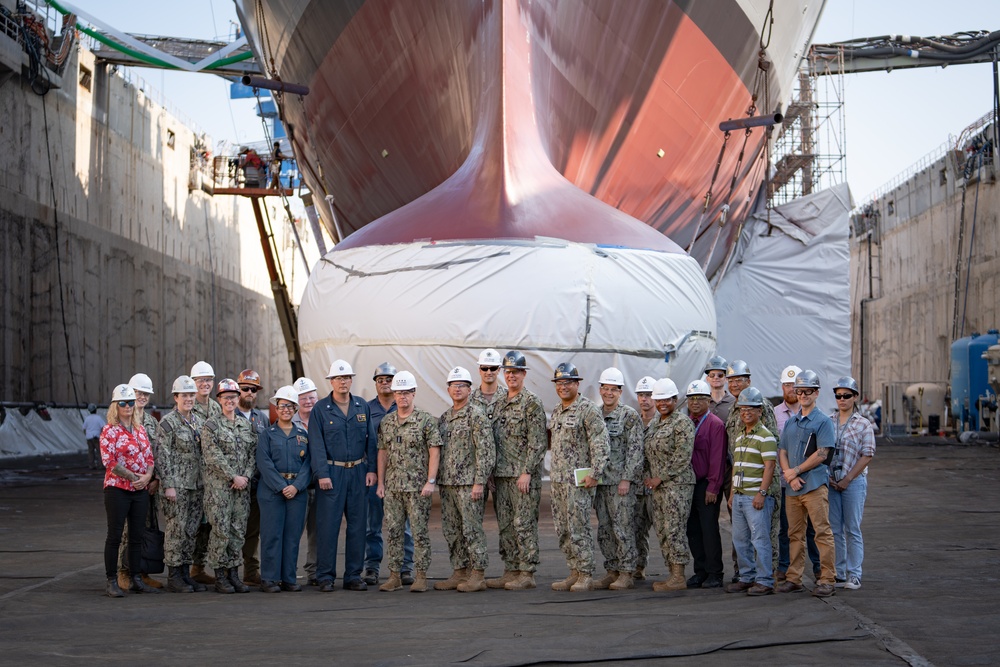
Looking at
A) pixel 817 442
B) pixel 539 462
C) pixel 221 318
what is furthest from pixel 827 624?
pixel 221 318

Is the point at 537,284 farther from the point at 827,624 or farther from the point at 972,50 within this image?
the point at 972,50

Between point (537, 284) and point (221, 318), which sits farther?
point (221, 318)

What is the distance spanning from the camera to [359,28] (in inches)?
561

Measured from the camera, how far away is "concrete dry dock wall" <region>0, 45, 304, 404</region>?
2569 cm

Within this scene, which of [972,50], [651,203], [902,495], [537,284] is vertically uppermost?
[972,50]

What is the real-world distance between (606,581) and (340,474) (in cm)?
192

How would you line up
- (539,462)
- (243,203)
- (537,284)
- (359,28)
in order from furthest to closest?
(243,203)
(359,28)
(537,284)
(539,462)

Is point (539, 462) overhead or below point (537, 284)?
below

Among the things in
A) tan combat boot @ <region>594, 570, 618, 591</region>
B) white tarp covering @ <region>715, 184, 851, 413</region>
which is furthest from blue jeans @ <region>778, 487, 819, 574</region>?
white tarp covering @ <region>715, 184, 851, 413</region>

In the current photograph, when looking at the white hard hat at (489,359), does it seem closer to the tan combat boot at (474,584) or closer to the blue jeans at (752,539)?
the tan combat boot at (474,584)

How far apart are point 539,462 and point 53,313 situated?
2237cm

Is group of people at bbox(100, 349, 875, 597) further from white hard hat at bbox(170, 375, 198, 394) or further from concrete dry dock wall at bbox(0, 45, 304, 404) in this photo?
concrete dry dock wall at bbox(0, 45, 304, 404)

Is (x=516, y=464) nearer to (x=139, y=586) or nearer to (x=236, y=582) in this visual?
(x=236, y=582)

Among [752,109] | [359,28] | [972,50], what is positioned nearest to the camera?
[359,28]
